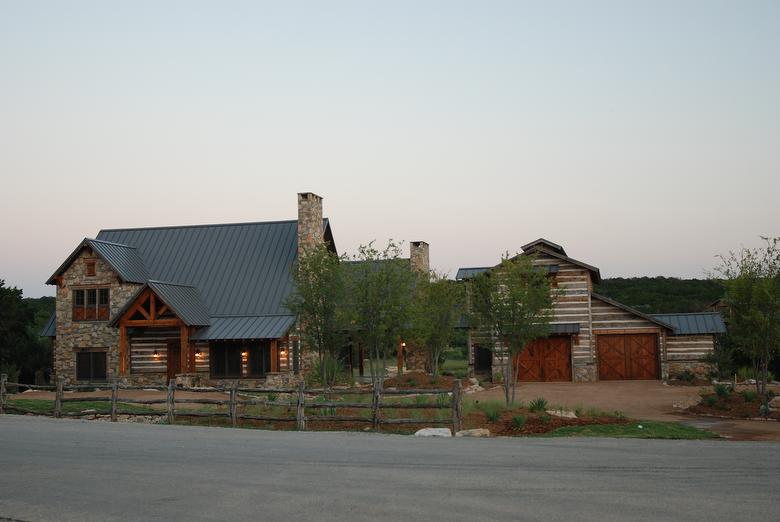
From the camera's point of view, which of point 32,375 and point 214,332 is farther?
point 32,375

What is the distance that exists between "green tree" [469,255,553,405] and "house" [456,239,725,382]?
1320 centimetres

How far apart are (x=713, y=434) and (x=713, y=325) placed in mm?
23386

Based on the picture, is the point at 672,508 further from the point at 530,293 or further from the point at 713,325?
the point at 713,325

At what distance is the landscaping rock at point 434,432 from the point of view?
21.9 m

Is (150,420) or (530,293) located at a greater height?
(530,293)

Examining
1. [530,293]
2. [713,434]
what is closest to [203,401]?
[530,293]

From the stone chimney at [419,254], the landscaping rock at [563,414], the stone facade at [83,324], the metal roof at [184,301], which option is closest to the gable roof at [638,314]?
the stone chimney at [419,254]

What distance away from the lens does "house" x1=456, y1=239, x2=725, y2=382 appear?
1661 inches

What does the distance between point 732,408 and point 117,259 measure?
31954 mm

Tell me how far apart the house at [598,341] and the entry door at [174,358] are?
15393mm

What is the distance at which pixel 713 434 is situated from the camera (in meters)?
21.1

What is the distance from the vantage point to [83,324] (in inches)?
1746

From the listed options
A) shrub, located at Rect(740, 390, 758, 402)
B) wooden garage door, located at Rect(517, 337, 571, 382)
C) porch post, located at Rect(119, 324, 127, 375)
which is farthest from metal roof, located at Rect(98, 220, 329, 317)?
shrub, located at Rect(740, 390, 758, 402)

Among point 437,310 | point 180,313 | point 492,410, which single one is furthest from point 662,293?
point 492,410
